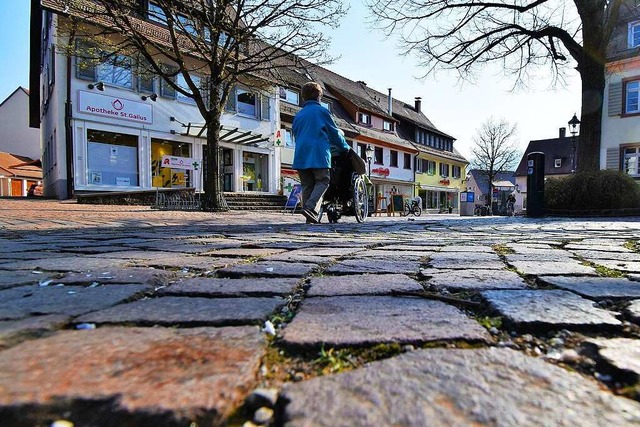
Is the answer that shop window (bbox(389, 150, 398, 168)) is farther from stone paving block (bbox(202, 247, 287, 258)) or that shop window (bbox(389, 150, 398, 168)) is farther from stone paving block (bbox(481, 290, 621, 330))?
stone paving block (bbox(481, 290, 621, 330))

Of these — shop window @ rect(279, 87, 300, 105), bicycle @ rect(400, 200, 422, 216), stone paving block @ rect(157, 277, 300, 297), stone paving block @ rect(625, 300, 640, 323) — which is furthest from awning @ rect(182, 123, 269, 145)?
stone paving block @ rect(625, 300, 640, 323)

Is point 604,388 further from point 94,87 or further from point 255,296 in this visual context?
point 94,87

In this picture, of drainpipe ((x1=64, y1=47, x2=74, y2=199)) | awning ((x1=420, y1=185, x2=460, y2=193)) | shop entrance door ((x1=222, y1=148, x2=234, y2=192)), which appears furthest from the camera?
awning ((x1=420, y1=185, x2=460, y2=193))

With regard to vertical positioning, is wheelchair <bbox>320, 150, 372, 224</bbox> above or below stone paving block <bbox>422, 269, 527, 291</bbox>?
above

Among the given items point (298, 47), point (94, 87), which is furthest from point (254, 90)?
point (94, 87)

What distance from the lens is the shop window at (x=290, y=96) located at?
2479 centimetres

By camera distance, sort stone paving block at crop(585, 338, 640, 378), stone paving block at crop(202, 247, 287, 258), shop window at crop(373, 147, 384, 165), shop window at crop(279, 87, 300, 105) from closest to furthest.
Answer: stone paving block at crop(585, 338, 640, 378) < stone paving block at crop(202, 247, 287, 258) < shop window at crop(279, 87, 300, 105) < shop window at crop(373, 147, 384, 165)

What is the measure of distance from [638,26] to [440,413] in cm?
2749

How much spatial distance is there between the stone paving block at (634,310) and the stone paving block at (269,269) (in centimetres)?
120

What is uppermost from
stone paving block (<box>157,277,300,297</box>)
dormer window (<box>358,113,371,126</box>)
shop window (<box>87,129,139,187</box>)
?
dormer window (<box>358,113,371,126</box>)

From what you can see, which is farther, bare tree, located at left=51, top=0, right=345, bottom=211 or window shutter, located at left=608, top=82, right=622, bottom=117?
window shutter, located at left=608, top=82, right=622, bottom=117

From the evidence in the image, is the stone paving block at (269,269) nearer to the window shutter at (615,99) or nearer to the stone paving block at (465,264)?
the stone paving block at (465,264)

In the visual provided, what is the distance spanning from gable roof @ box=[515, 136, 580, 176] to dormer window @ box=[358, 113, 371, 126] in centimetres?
2076

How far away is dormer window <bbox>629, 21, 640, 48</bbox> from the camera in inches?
825
